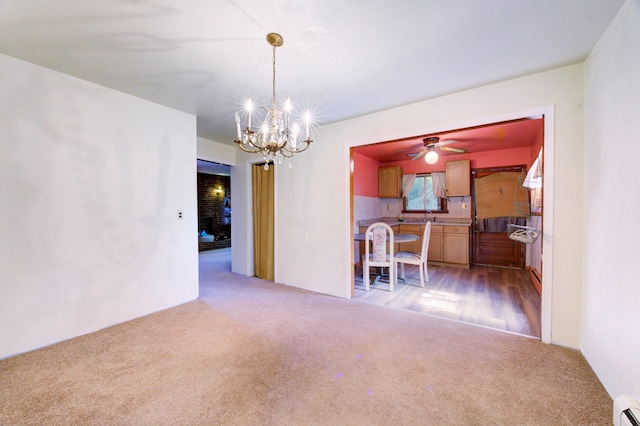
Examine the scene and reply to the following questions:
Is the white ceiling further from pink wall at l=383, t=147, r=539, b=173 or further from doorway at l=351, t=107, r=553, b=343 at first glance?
pink wall at l=383, t=147, r=539, b=173

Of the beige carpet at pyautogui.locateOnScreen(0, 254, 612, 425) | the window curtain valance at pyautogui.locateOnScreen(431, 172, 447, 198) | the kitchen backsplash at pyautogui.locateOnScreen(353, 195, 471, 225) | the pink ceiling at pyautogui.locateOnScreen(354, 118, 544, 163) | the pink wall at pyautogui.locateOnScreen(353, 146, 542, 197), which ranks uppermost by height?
the pink ceiling at pyautogui.locateOnScreen(354, 118, 544, 163)

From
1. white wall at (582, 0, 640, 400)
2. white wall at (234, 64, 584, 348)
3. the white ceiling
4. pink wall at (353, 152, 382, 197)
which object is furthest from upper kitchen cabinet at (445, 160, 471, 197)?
white wall at (582, 0, 640, 400)

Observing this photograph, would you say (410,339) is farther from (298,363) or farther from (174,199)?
(174,199)

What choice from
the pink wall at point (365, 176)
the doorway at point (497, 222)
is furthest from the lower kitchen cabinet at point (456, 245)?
the pink wall at point (365, 176)

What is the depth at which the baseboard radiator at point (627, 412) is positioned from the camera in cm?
115

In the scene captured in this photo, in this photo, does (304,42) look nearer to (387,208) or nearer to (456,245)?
(456,245)

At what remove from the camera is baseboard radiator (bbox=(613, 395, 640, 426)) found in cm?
115

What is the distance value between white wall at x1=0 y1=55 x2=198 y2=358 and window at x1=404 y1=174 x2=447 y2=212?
5.05 metres

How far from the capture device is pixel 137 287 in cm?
282

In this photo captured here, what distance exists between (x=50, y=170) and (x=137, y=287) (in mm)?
1427

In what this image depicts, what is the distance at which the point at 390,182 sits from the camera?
605 cm

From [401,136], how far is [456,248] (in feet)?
11.1

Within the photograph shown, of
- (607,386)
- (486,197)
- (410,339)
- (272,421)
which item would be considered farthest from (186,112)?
(486,197)

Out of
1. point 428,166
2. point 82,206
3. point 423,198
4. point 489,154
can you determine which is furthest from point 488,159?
point 82,206
